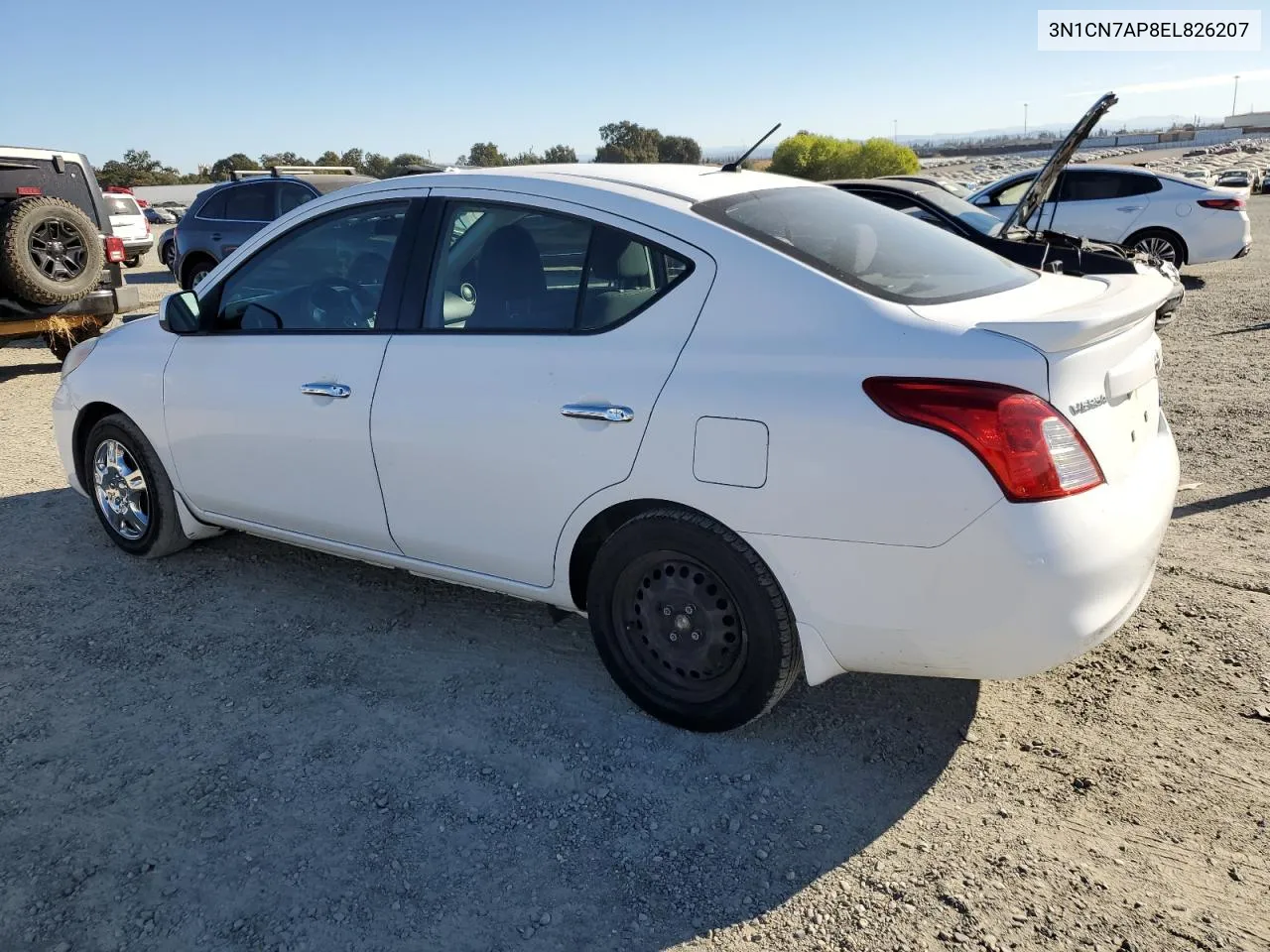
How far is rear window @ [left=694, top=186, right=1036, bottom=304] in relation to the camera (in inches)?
111

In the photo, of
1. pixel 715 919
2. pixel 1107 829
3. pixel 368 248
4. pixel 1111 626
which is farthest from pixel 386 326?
pixel 1107 829

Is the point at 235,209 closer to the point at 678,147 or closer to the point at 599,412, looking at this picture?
the point at 599,412

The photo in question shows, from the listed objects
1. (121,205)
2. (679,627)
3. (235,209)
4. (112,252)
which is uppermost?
(121,205)

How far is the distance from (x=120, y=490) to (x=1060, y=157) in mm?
6192

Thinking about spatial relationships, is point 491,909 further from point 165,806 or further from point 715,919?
point 165,806

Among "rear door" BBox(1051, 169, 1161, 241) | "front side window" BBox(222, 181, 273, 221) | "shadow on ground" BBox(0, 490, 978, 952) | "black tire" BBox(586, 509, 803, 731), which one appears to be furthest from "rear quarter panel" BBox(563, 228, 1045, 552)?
"rear door" BBox(1051, 169, 1161, 241)

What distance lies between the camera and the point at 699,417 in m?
2.72

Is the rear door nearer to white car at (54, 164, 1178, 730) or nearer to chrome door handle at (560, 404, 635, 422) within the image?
white car at (54, 164, 1178, 730)

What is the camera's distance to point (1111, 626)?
8.63 ft

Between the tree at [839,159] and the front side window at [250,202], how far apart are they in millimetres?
29768

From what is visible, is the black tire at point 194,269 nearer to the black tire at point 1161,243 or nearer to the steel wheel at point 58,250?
the steel wheel at point 58,250

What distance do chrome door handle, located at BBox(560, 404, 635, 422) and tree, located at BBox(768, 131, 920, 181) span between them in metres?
38.4

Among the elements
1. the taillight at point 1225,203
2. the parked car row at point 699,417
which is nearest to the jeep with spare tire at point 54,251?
the parked car row at point 699,417

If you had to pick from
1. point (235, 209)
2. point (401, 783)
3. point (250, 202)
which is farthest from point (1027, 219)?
point (235, 209)
